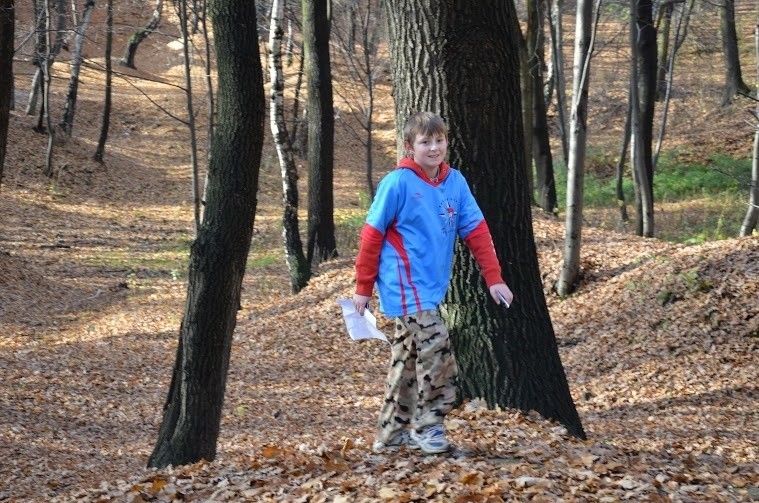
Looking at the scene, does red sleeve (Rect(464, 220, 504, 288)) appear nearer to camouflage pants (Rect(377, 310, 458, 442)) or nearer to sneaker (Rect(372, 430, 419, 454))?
camouflage pants (Rect(377, 310, 458, 442))

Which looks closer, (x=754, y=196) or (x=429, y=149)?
(x=429, y=149)

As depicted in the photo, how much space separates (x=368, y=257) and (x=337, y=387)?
6.96 metres

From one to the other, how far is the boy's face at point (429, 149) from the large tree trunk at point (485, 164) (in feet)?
4.68

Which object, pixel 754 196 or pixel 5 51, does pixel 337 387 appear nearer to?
pixel 5 51

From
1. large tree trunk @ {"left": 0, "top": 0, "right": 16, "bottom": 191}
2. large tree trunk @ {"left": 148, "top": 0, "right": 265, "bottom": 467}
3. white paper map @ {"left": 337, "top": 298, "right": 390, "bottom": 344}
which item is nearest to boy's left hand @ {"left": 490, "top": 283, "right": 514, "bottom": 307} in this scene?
white paper map @ {"left": 337, "top": 298, "right": 390, "bottom": 344}

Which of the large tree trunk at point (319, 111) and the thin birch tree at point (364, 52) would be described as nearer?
the large tree trunk at point (319, 111)

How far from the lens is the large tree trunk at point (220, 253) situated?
724cm

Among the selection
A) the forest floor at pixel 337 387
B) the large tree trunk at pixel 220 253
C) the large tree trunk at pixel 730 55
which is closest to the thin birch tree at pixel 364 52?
the forest floor at pixel 337 387

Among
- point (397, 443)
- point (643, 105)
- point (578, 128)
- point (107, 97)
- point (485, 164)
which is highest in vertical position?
point (107, 97)

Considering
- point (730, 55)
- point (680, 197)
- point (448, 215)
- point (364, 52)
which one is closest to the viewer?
point (448, 215)

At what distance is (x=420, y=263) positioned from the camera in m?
5.12

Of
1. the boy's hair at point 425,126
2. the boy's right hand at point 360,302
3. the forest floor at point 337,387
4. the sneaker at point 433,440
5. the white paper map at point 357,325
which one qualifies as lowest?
the forest floor at point 337,387

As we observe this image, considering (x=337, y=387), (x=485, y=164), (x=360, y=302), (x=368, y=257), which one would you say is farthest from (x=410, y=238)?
(x=337, y=387)

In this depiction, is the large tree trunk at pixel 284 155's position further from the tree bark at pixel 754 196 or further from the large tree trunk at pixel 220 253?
the large tree trunk at pixel 220 253
